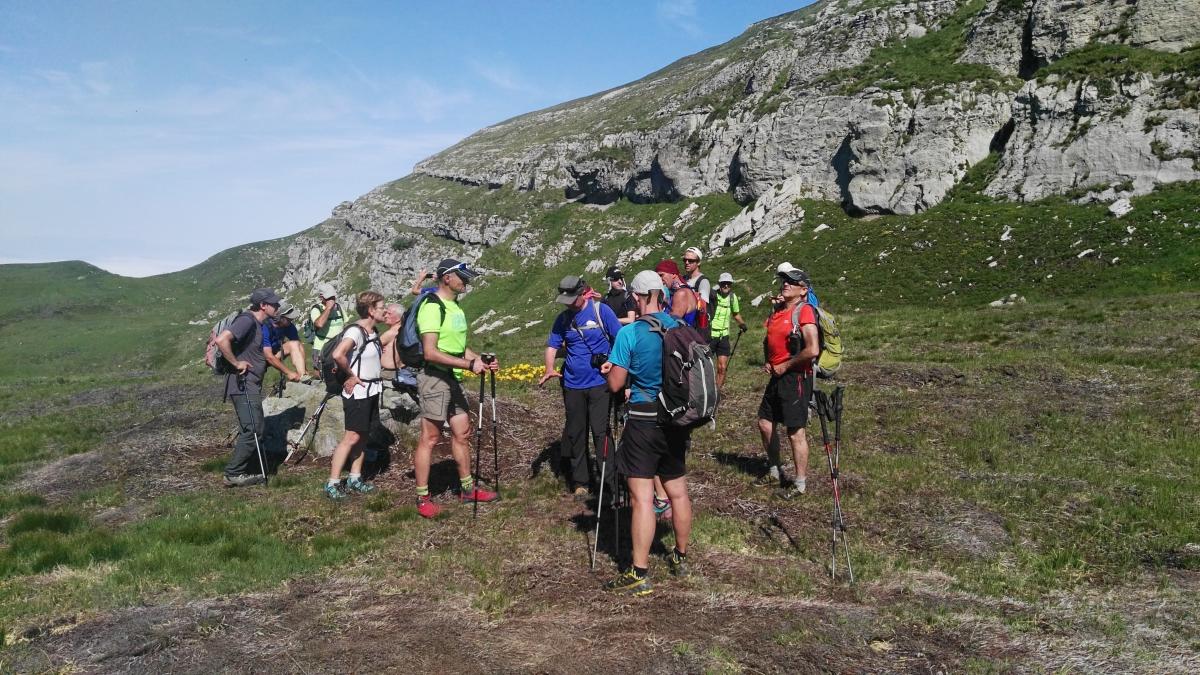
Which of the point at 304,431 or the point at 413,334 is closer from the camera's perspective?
the point at 413,334

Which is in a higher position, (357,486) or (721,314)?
(721,314)

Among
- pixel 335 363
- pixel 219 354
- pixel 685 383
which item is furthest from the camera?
pixel 219 354

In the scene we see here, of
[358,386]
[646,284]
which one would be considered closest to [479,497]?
[358,386]

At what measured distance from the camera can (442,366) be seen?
8.80m

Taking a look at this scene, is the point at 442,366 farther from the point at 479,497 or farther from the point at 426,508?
the point at 479,497

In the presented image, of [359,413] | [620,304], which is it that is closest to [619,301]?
[620,304]

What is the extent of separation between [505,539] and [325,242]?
552 ft

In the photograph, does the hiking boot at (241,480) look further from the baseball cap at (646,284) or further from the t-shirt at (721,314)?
the t-shirt at (721,314)

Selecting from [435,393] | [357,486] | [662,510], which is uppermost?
[435,393]

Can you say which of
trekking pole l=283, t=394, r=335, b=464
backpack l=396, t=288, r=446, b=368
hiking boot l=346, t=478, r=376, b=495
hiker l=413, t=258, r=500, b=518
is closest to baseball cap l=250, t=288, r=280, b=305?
trekking pole l=283, t=394, r=335, b=464

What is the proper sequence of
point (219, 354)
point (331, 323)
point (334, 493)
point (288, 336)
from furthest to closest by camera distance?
point (331, 323) → point (288, 336) → point (219, 354) → point (334, 493)

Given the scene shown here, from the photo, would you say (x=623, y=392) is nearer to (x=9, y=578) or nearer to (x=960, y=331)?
(x=9, y=578)

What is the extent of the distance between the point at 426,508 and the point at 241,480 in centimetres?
418

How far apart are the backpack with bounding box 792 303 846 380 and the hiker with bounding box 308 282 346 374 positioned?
35.3 feet
